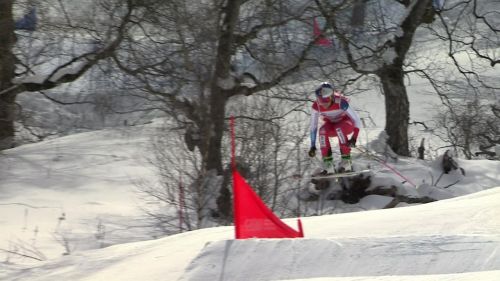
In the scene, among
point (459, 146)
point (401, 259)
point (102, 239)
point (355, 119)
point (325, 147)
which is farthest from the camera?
point (459, 146)

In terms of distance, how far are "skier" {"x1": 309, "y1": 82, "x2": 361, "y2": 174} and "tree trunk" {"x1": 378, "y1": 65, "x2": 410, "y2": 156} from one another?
6.88 meters

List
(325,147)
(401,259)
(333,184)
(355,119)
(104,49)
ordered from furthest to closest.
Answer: (104,49)
(333,184)
(325,147)
(355,119)
(401,259)

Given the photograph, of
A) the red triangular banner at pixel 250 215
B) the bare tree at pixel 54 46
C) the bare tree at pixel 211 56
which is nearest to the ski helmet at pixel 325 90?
the bare tree at pixel 211 56

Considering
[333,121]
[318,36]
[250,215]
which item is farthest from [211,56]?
[250,215]

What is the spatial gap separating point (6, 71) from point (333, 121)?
930 cm

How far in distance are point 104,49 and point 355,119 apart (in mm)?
7748

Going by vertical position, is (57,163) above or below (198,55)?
below

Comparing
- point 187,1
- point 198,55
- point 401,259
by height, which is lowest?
point 401,259

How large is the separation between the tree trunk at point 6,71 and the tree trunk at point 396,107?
8503 millimetres

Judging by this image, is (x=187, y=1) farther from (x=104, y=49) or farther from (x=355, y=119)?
(x=355, y=119)

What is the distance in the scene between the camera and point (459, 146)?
69.1 feet

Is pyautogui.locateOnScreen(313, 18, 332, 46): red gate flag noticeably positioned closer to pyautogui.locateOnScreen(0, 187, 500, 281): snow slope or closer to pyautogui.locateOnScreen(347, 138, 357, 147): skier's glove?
pyautogui.locateOnScreen(347, 138, 357, 147): skier's glove

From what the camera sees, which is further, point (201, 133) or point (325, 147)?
point (201, 133)

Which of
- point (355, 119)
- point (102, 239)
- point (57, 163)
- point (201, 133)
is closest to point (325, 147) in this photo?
point (355, 119)
